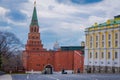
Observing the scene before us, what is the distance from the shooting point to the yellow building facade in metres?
96.1

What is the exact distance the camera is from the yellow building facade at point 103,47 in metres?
96.1

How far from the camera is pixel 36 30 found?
147750 millimetres

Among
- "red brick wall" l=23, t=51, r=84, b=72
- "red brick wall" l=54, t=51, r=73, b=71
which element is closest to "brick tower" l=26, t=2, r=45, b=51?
"red brick wall" l=23, t=51, r=84, b=72

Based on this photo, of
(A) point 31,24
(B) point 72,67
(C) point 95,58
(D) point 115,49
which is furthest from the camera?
(A) point 31,24

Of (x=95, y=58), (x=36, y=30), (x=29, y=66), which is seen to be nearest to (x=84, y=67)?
(x=95, y=58)

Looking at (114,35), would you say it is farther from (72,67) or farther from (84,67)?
(72,67)

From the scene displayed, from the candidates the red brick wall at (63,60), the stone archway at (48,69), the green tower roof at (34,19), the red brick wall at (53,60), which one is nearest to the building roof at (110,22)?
the red brick wall at (53,60)

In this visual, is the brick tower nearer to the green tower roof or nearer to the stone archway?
the green tower roof

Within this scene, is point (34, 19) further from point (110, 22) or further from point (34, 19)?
point (110, 22)

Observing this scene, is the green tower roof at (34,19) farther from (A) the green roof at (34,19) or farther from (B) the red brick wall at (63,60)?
(B) the red brick wall at (63,60)

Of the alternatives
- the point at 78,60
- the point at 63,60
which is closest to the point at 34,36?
the point at 63,60

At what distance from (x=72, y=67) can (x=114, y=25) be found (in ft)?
97.8

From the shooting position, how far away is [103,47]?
332 ft

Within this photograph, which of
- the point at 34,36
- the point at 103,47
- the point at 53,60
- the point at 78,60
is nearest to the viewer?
the point at 103,47
